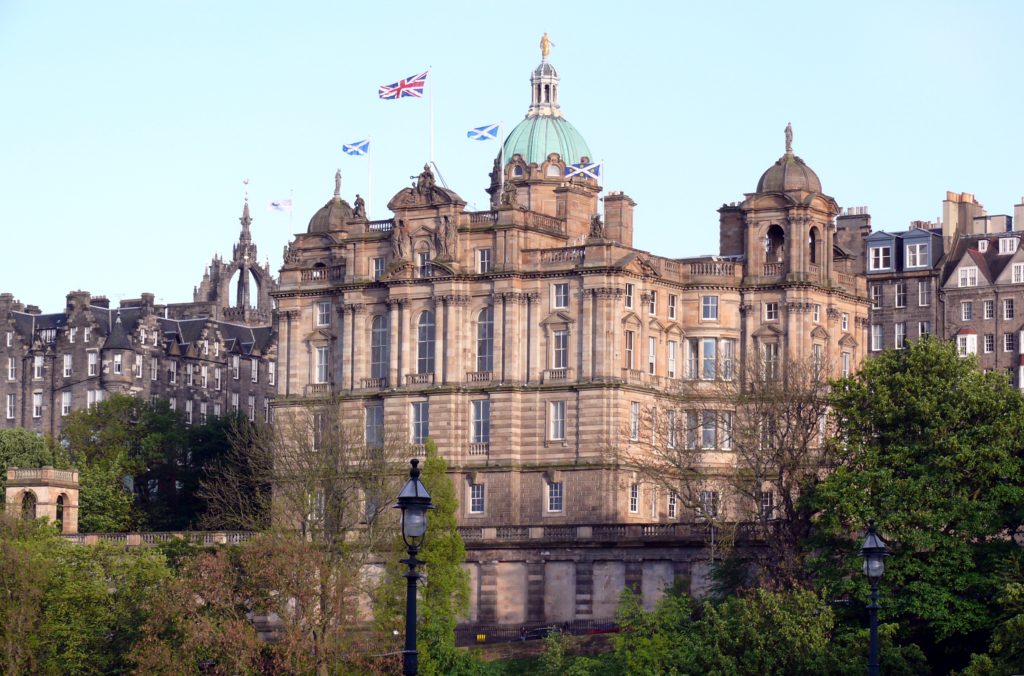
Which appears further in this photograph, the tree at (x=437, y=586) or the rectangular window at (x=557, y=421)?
the rectangular window at (x=557, y=421)

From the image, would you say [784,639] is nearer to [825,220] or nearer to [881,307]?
[825,220]

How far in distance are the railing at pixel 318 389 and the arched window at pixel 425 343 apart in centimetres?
640

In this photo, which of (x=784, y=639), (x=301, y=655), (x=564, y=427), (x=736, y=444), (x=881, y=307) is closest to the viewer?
(x=784, y=639)

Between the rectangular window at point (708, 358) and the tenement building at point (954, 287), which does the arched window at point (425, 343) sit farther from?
the tenement building at point (954, 287)

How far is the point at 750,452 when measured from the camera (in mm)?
116625

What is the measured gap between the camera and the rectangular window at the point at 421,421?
138m

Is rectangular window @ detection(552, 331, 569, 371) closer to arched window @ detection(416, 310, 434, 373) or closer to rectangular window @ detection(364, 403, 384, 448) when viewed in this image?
arched window @ detection(416, 310, 434, 373)

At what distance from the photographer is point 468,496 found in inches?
5389

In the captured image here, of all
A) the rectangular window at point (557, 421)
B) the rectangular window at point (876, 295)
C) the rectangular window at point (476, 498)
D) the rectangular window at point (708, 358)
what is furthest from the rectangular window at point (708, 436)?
the rectangular window at point (876, 295)

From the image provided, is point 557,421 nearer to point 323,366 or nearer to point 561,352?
point 561,352

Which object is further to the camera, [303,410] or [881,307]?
[881,307]

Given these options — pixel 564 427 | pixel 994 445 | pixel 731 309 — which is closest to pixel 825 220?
pixel 731 309

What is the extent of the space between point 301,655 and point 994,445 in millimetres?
28966

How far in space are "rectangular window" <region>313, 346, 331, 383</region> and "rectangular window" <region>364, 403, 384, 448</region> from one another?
4386 millimetres
